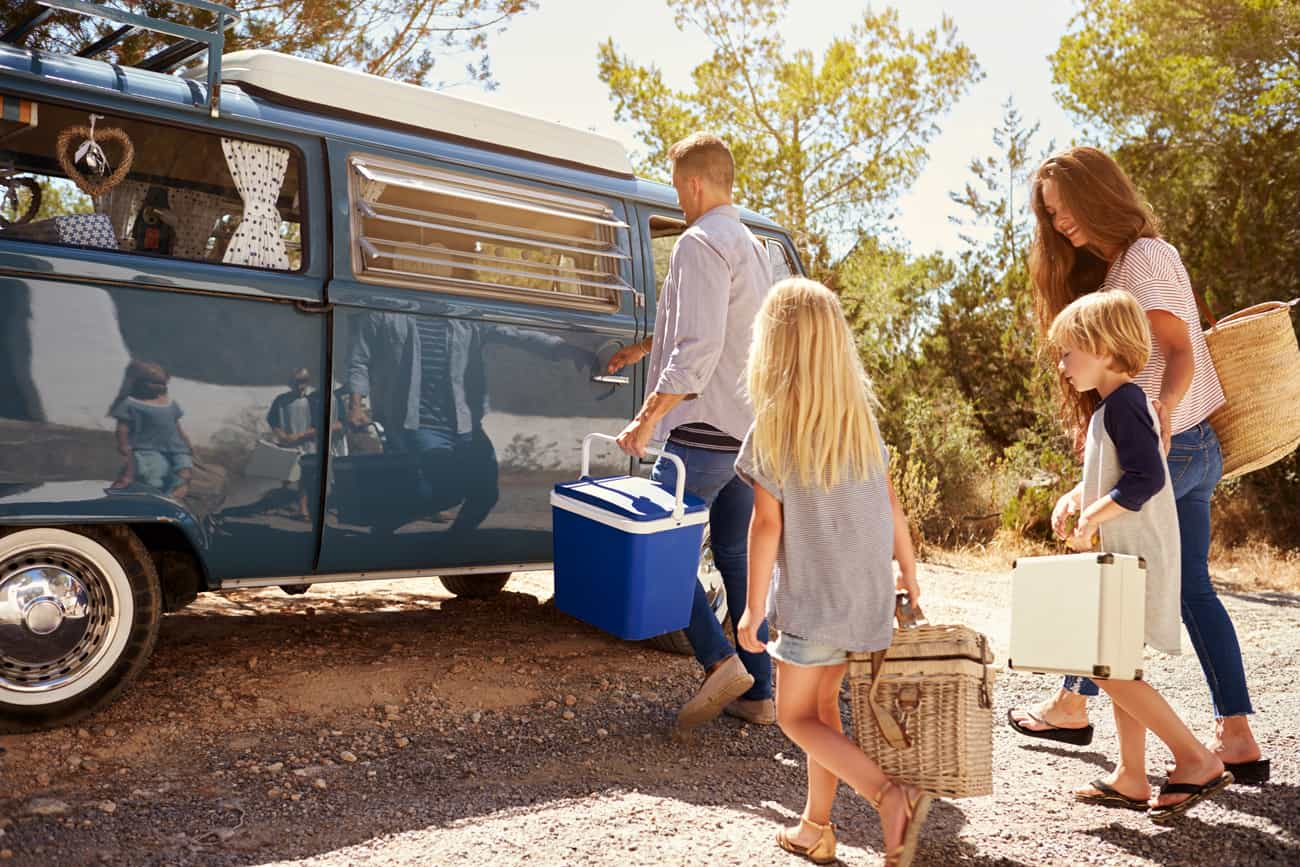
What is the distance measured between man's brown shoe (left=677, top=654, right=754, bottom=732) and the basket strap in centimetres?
88

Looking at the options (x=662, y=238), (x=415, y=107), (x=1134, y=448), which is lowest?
(x=1134, y=448)

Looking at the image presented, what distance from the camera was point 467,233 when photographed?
4586 millimetres

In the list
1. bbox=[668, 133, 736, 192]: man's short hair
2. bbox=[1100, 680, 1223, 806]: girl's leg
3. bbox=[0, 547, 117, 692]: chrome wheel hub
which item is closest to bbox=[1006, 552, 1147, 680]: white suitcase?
bbox=[1100, 680, 1223, 806]: girl's leg

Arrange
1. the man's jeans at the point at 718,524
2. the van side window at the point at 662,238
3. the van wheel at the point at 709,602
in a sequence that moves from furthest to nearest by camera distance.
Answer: the van side window at the point at 662,238 → the van wheel at the point at 709,602 → the man's jeans at the point at 718,524

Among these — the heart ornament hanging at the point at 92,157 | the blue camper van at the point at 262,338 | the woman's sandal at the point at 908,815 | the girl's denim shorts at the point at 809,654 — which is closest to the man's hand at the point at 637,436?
the blue camper van at the point at 262,338

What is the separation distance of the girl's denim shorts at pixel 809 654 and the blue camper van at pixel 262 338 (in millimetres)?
1847

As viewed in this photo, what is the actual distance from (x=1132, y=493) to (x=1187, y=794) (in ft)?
2.88

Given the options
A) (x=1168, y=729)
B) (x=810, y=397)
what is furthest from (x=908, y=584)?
(x=1168, y=729)

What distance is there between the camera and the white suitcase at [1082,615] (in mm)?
3143

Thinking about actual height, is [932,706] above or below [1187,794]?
above

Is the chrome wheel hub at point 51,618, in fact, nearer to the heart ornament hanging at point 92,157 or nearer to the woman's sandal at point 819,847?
the heart ornament hanging at point 92,157

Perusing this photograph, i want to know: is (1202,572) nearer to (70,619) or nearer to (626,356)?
(626,356)

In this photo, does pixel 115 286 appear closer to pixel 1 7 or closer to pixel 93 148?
pixel 93 148

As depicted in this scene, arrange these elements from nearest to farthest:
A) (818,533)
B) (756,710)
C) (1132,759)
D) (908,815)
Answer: (908,815) < (818,533) < (1132,759) < (756,710)
